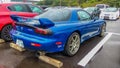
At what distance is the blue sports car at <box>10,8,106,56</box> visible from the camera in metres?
3.98

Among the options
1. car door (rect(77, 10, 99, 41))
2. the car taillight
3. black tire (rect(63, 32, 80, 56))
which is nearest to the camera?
the car taillight

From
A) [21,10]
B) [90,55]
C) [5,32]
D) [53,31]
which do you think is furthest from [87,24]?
[5,32]

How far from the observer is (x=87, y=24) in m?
5.56

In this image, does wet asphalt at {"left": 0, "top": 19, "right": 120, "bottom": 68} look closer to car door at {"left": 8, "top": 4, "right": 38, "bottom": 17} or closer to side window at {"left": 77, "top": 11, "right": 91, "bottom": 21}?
side window at {"left": 77, "top": 11, "right": 91, "bottom": 21}

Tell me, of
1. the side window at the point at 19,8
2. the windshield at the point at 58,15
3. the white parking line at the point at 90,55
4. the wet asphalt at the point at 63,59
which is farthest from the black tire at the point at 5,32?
the white parking line at the point at 90,55

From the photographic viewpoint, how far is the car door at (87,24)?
5.41m

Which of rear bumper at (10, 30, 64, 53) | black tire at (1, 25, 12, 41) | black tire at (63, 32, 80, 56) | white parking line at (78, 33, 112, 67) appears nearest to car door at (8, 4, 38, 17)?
black tire at (1, 25, 12, 41)

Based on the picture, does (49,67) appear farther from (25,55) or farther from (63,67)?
(25,55)

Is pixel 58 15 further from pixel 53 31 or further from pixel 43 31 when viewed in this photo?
pixel 43 31

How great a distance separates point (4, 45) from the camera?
580cm

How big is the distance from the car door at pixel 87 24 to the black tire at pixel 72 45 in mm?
495

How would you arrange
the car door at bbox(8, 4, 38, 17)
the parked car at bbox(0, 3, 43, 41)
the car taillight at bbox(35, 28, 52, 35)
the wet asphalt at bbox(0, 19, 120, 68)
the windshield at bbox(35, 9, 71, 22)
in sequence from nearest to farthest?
the car taillight at bbox(35, 28, 52, 35)
the wet asphalt at bbox(0, 19, 120, 68)
the windshield at bbox(35, 9, 71, 22)
the parked car at bbox(0, 3, 43, 41)
the car door at bbox(8, 4, 38, 17)

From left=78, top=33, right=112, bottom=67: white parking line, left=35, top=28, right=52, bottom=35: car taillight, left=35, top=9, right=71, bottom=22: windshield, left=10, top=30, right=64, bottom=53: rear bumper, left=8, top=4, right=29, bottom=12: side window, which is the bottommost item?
left=78, top=33, right=112, bottom=67: white parking line

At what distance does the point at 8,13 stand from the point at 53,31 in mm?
2818
